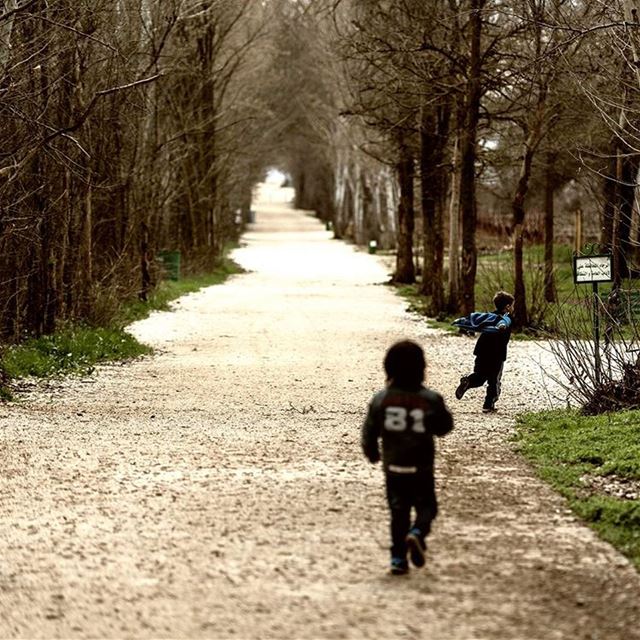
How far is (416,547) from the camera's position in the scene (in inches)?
266

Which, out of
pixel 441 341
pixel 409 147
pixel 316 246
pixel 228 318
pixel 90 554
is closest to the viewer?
pixel 90 554

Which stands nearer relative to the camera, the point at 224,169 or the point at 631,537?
the point at 631,537

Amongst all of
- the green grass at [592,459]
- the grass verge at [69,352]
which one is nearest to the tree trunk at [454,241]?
the grass verge at [69,352]

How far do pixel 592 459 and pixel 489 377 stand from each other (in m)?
3.35

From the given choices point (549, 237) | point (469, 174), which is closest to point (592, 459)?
point (469, 174)

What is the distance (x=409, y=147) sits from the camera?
105 ft

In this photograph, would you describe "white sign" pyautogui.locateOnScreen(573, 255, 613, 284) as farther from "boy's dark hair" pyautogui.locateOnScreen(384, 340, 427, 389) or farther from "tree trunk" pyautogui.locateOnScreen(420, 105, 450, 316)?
"tree trunk" pyautogui.locateOnScreen(420, 105, 450, 316)

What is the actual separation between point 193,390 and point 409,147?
1715cm

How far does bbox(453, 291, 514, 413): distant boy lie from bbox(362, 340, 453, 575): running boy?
686 centimetres

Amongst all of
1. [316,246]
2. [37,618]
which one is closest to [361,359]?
[37,618]

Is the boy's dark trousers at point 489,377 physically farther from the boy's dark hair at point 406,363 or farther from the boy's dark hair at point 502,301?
the boy's dark hair at point 406,363

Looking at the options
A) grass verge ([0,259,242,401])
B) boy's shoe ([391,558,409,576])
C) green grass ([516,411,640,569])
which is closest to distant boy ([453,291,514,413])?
green grass ([516,411,640,569])

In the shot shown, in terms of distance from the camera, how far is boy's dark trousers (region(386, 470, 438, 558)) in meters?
6.86

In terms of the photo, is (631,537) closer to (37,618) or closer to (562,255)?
(37,618)
